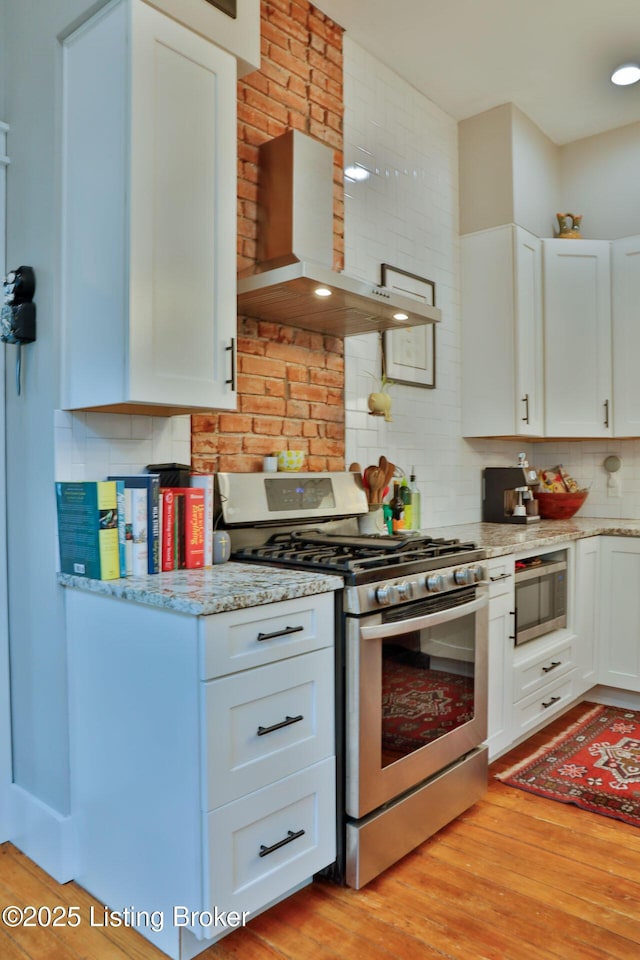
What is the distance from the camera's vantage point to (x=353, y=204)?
10.3 feet

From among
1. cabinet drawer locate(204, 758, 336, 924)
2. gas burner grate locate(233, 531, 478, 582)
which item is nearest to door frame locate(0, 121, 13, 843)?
gas burner grate locate(233, 531, 478, 582)

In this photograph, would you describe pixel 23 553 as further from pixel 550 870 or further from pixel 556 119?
pixel 556 119

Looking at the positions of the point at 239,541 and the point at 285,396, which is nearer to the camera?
the point at 239,541

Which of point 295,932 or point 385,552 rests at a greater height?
point 385,552

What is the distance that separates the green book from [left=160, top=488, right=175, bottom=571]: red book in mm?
146

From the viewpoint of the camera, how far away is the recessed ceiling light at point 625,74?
11.1 ft

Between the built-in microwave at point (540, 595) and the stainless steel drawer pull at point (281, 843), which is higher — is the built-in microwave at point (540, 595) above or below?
above

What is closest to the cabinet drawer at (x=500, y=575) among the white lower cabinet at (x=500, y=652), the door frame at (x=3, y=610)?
the white lower cabinet at (x=500, y=652)

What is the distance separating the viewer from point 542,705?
302 centimetres

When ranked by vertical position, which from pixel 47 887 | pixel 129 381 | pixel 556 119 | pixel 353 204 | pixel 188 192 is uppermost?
pixel 556 119

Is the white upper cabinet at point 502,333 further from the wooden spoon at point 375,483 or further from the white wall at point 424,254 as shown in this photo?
the wooden spoon at point 375,483

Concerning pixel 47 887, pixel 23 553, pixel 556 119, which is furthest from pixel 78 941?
pixel 556 119

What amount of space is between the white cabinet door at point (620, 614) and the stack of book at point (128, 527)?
7.54ft

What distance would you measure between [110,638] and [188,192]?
4.16 ft
